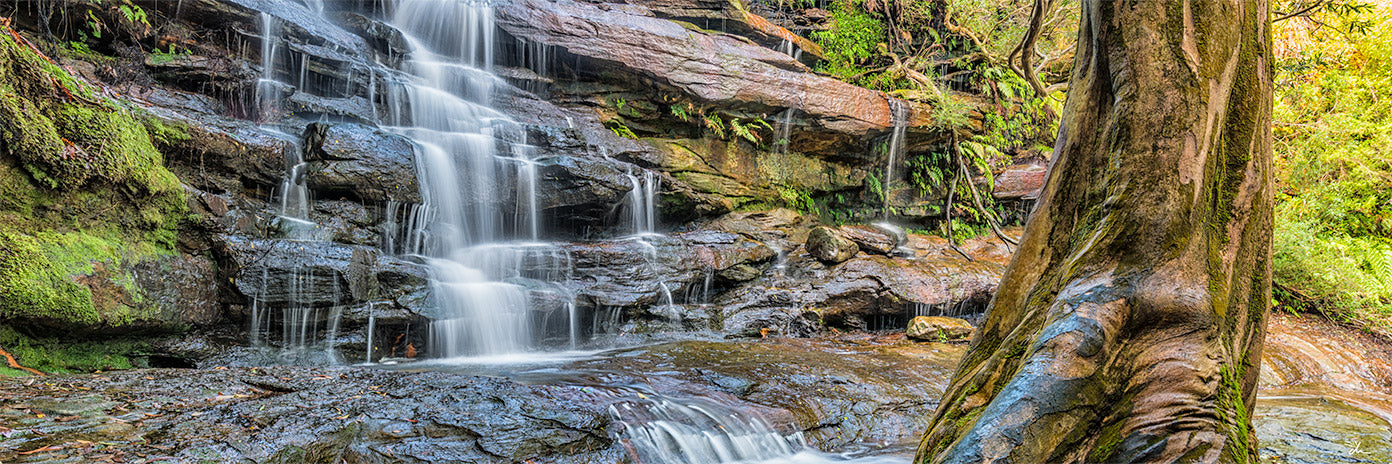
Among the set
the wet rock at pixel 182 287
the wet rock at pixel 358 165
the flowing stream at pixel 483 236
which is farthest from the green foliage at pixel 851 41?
the wet rock at pixel 182 287

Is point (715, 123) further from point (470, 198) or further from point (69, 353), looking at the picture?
point (69, 353)

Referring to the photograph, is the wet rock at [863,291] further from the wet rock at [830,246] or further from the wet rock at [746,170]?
the wet rock at [746,170]

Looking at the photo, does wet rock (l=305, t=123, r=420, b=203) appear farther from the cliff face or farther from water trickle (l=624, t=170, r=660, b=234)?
water trickle (l=624, t=170, r=660, b=234)

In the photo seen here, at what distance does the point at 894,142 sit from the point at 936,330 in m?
5.14

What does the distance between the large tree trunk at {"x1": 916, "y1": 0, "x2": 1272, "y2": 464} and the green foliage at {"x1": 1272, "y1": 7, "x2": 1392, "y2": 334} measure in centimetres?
870

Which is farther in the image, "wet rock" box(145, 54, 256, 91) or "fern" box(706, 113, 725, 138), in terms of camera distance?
"fern" box(706, 113, 725, 138)

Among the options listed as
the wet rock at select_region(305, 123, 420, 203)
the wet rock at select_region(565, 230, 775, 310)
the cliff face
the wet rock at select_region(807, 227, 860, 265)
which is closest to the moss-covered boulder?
the cliff face

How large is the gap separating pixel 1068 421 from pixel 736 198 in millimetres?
9633

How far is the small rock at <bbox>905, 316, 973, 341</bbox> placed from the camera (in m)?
8.43

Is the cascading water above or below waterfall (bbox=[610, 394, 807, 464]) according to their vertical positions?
above

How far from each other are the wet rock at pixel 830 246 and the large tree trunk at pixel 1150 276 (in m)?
7.22

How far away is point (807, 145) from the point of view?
12.3 meters

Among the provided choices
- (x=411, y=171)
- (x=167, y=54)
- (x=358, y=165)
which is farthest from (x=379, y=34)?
(x=358, y=165)

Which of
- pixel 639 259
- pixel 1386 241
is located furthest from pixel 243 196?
pixel 1386 241
